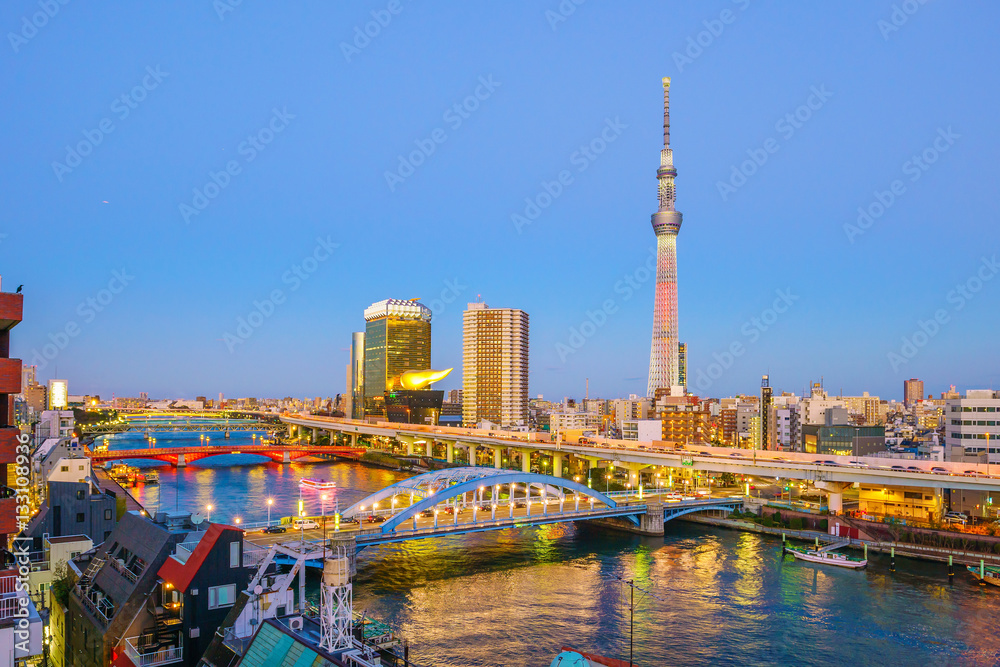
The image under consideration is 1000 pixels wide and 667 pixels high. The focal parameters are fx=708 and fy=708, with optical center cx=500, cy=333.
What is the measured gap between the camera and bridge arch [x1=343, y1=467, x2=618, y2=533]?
37750 millimetres

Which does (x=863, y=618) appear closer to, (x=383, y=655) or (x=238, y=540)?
(x=383, y=655)

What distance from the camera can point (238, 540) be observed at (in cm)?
1845

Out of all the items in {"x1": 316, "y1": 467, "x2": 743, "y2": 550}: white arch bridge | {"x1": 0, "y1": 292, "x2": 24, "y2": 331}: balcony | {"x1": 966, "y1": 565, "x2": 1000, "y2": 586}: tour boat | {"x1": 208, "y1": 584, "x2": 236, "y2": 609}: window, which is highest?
{"x1": 0, "y1": 292, "x2": 24, "y2": 331}: balcony

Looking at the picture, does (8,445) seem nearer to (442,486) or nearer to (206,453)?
(442,486)

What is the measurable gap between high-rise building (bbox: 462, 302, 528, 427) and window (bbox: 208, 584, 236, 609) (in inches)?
5556

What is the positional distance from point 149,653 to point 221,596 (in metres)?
2.07

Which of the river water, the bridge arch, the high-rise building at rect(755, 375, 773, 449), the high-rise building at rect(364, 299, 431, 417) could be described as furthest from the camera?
the high-rise building at rect(364, 299, 431, 417)

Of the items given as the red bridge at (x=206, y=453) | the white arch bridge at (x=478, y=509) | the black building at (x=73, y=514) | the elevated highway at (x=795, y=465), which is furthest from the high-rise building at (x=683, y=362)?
the black building at (x=73, y=514)

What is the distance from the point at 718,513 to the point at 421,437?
5709 centimetres

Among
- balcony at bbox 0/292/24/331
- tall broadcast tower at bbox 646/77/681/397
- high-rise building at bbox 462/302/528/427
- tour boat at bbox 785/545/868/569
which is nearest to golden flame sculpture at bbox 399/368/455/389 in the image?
high-rise building at bbox 462/302/528/427

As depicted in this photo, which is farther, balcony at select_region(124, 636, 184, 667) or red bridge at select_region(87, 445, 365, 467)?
red bridge at select_region(87, 445, 365, 467)

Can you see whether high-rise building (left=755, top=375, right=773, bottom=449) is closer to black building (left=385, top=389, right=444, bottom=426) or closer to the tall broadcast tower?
the tall broadcast tower

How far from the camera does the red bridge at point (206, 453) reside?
272 feet

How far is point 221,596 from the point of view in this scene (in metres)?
18.2
